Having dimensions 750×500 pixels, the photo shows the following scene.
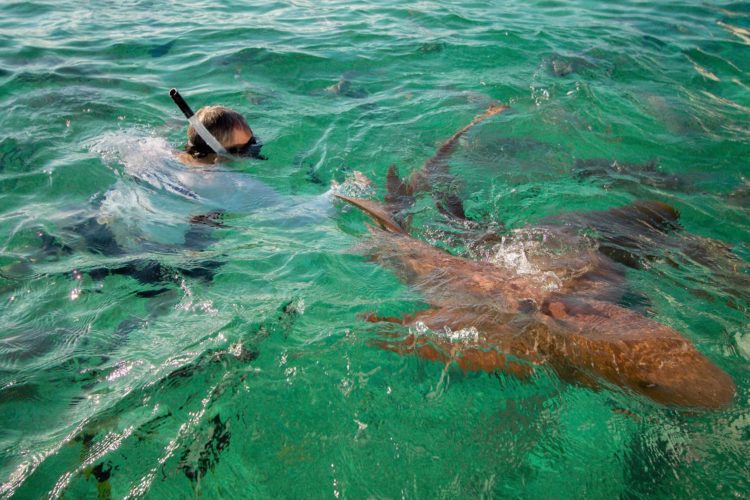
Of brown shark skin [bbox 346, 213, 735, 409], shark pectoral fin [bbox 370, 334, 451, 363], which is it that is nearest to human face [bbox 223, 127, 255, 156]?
brown shark skin [bbox 346, 213, 735, 409]

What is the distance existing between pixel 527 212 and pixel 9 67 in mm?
8326

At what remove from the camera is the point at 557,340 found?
262 cm

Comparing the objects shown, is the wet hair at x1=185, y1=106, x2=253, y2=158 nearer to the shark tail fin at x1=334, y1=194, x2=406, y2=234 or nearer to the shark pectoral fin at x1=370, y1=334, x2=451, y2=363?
the shark tail fin at x1=334, y1=194, x2=406, y2=234

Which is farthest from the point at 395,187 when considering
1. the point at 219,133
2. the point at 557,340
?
the point at 557,340

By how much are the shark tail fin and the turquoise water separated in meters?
0.17

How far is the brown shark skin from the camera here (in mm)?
2358

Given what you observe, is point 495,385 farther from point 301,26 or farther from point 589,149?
point 301,26

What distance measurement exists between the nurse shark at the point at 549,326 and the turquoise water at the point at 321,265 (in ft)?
0.31

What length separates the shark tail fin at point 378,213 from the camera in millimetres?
4082

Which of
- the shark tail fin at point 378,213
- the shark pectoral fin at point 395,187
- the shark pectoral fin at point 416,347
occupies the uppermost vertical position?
the shark pectoral fin at point 416,347

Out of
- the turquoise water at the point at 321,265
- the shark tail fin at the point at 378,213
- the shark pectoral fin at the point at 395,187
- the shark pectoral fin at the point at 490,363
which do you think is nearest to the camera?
the turquoise water at the point at 321,265

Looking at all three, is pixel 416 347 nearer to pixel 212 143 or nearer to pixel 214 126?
pixel 212 143

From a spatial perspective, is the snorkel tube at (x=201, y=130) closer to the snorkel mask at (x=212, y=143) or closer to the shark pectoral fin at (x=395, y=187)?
the snorkel mask at (x=212, y=143)

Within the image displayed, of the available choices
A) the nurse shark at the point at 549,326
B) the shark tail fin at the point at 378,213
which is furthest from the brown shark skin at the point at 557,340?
the shark tail fin at the point at 378,213
